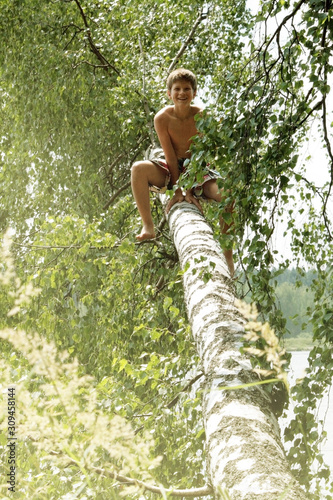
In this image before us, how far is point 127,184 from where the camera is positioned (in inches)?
185

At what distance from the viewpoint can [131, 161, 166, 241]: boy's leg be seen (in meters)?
3.11

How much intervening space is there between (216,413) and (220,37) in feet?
18.6

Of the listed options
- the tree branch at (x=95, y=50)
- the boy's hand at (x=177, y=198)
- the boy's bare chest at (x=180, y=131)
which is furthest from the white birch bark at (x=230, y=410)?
the tree branch at (x=95, y=50)

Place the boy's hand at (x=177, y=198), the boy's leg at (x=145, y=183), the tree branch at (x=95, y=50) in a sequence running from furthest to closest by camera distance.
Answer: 1. the tree branch at (x=95, y=50)
2. the boy's leg at (x=145, y=183)
3. the boy's hand at (x=177, y=198)

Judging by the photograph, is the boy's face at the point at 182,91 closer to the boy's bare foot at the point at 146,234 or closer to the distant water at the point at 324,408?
the boy's bare foot at the point at 146,234

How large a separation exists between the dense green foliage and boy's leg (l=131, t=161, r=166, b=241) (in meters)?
0.21

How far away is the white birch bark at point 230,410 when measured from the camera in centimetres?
104

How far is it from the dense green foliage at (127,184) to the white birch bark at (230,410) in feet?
0.65

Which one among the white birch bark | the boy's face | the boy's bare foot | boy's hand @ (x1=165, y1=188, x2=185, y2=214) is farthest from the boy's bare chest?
the white birch bark

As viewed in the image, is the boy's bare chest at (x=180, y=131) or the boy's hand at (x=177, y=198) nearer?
the boy's hand at (x=177, y=198)

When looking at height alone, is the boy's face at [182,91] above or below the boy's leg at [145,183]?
above

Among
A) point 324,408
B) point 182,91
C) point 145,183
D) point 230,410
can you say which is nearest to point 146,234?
point 145,183

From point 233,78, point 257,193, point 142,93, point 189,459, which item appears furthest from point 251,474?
point 142,93

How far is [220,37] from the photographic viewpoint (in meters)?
6.26
